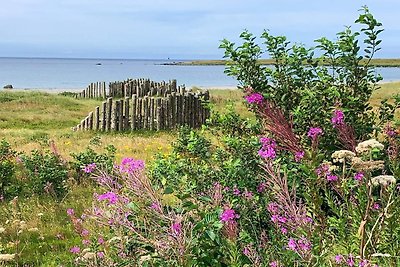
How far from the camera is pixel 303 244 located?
2.38 metres

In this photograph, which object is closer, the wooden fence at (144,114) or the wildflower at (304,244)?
the wildflower at (304,244)

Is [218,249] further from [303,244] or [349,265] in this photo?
[349,265]

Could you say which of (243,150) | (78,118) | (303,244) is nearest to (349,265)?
(303,244)

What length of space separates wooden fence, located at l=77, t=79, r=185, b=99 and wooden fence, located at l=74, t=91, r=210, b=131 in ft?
31.7

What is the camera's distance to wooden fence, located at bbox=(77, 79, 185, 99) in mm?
28453

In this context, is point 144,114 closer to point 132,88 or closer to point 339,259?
point 132,88

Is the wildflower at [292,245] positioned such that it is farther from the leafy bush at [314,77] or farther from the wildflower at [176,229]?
the leafy bush at [314,77]

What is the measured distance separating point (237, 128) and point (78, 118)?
1664cm

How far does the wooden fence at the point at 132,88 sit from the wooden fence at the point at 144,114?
967cm

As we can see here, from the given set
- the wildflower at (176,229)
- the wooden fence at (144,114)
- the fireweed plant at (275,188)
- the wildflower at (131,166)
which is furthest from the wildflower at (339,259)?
the wooden fence at (144,114)

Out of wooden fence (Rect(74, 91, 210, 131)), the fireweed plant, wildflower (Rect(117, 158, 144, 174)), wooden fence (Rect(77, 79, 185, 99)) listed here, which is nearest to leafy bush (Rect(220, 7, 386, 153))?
the fireweed plant

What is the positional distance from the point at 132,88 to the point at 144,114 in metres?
13.5

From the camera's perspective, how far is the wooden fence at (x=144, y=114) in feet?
55.4

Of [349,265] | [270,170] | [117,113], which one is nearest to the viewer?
[349,265]
